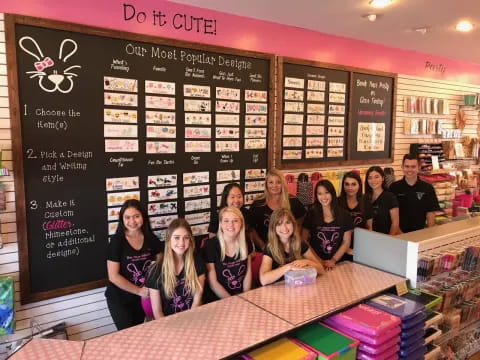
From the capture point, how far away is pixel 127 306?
297cm

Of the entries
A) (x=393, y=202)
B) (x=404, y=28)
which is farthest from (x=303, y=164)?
(x=404, y=28)

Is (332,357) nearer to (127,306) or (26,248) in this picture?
(127,306)

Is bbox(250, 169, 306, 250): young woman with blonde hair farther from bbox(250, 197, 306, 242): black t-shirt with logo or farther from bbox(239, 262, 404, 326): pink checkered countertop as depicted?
bbox(239, 262, 404, 326): pink checkered countertop

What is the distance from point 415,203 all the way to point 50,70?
11.6 ft

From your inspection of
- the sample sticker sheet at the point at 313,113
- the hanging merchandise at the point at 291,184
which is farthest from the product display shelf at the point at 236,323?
the sample sticker sheet at the point at 313,113

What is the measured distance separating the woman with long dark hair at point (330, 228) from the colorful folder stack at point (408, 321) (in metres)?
0.84

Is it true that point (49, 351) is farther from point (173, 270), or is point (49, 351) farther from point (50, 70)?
point (50, 70)

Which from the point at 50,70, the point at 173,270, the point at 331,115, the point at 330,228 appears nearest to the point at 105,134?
the point at 50,70

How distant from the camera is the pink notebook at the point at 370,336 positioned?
1984mm

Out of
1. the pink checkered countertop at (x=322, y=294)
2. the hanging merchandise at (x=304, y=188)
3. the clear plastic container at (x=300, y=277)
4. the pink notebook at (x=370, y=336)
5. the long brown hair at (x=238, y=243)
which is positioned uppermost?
the hanging merchandise at (x=304, y=188)

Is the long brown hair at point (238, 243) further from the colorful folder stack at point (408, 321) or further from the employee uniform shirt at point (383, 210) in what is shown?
the employee uniform shirt at point (383, 210)

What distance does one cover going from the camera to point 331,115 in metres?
4.70

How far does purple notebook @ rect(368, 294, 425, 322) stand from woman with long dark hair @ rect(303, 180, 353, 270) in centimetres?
78

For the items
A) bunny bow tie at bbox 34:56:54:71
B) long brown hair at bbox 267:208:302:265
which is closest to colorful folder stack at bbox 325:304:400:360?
long brown hair at bbox 267:208:302:265
